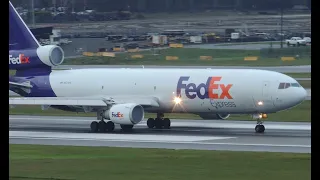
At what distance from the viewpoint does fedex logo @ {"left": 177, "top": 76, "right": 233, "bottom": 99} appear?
1299 inches

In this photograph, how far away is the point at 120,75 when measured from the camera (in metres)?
36.4

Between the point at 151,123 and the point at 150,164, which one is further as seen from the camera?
the point at 151,123

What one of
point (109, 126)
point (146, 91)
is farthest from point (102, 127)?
point (146, 91)

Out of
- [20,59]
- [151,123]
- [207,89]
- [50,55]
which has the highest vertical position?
[50,55]

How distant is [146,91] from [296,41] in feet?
190

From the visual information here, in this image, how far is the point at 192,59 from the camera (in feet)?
275

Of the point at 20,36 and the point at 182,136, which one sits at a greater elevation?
the point at 20,36

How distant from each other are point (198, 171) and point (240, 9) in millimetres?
71939

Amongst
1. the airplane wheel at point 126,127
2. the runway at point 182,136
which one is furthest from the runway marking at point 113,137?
the airplane wheel at point 126,127

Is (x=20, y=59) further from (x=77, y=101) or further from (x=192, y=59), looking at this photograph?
(x=192, y=59)

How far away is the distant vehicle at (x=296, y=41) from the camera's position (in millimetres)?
89562
